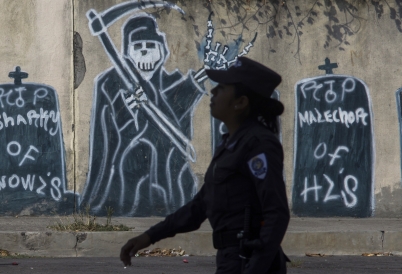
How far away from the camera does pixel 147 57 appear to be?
1024 centimetres

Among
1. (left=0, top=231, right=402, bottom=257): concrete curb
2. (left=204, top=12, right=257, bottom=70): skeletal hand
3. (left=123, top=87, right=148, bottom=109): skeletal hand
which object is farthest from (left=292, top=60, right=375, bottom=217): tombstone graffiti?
(left=123, top=87, right=148, bottom=109): skeletal hand

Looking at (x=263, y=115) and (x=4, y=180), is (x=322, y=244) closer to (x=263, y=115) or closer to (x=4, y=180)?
(x=4, y=180)

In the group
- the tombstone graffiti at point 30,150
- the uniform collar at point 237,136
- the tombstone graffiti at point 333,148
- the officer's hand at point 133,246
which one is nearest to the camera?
the uniform collar at point 237,136

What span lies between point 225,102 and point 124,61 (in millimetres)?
7201

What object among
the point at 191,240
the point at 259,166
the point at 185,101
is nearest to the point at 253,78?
the point at 259,166

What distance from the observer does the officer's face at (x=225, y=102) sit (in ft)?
10.3

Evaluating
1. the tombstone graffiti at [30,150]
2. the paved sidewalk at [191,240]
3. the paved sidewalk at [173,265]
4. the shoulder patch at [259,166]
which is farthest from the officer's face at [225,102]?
the tombstone graffiti at [30,150]

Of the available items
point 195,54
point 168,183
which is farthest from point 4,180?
point 195,54

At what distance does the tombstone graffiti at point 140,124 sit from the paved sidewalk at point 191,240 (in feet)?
2.38

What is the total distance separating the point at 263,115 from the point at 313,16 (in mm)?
7508

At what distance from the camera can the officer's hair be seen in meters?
3.14

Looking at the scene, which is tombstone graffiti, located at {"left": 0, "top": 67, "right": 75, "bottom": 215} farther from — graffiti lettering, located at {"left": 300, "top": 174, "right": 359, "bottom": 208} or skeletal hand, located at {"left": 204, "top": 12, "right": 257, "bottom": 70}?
graffiti lettering, located at {"left": 300, "top": 174, "right": 359, "bottom": 208}

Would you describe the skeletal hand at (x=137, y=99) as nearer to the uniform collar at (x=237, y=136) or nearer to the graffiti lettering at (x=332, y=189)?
the graffiti lettering at (x=332, y=189)

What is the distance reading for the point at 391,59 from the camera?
10438 millimetres
